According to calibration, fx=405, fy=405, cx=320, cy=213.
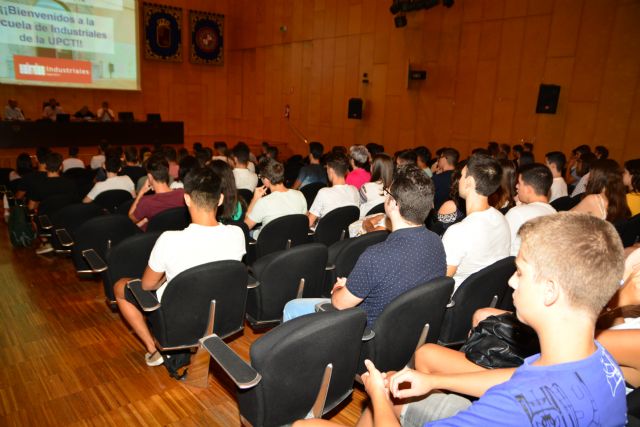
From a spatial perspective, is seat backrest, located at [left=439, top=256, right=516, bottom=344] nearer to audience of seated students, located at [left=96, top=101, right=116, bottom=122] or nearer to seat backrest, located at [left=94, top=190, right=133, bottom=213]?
seat backrest, located at [left=94, top=190, right=133, bottom=213]

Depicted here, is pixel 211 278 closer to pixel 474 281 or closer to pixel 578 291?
pixel 474 281

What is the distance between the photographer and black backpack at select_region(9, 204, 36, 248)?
4742 millimetres

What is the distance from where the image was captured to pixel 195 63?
49.1ft

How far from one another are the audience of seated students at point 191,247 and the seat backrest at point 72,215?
1.39 m

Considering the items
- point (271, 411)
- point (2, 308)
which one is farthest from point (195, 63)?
point (271, 411)

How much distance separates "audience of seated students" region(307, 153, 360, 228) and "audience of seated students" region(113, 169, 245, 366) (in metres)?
1.58

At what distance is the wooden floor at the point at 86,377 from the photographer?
88.6 inches

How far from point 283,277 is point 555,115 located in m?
7.66

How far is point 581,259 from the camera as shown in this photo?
38.2 inches

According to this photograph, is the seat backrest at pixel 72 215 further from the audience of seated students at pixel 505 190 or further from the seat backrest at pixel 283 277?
the audience of seated students at pixel 505 190

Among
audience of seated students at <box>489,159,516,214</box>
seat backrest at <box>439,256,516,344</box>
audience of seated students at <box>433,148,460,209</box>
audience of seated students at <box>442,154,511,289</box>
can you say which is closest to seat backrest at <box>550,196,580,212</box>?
audience of seated students at <box>489,159,516,214</box>

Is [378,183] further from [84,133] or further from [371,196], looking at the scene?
[84,133]

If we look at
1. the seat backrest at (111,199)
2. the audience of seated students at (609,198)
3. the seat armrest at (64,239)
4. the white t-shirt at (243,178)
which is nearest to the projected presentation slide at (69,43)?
the white t-shirt at (243,178)

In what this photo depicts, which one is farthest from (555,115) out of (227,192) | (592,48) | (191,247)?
(191,247)
